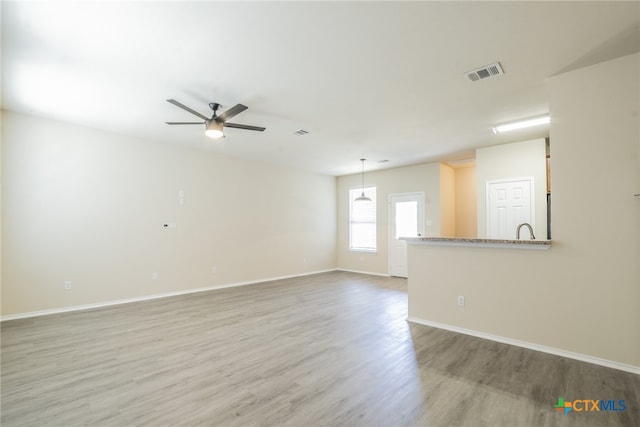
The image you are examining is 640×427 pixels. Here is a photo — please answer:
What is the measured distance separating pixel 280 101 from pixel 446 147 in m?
3.71

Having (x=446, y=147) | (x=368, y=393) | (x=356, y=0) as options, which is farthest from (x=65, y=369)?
(x=446, y=147)

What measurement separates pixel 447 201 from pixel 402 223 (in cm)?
123

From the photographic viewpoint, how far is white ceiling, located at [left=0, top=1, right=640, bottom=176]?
2.27 metres

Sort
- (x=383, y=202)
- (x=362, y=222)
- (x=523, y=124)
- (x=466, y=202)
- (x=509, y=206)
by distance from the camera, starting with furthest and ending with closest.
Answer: (x=362, y=222)
(x=383, y=202)
(x=466, y=202)
(x=509, y=206)
(x=523, y=124)

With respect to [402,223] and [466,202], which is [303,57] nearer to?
[402,223]

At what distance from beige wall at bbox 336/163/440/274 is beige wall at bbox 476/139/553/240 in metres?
1.39

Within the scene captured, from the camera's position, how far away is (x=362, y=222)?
869cm

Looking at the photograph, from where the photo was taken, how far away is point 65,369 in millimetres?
2721

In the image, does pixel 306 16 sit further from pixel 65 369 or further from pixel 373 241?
pixel 373 241

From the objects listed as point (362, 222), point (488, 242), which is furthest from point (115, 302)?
point (362, 222)

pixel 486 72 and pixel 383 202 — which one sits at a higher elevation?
pixel 486 72

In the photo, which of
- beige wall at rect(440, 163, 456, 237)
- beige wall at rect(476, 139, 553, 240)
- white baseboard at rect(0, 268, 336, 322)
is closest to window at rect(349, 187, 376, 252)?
beige wall at rect(440, 163, 456, 237)

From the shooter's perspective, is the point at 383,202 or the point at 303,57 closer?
the point at 303,57

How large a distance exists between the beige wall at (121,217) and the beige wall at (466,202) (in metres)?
4.68
